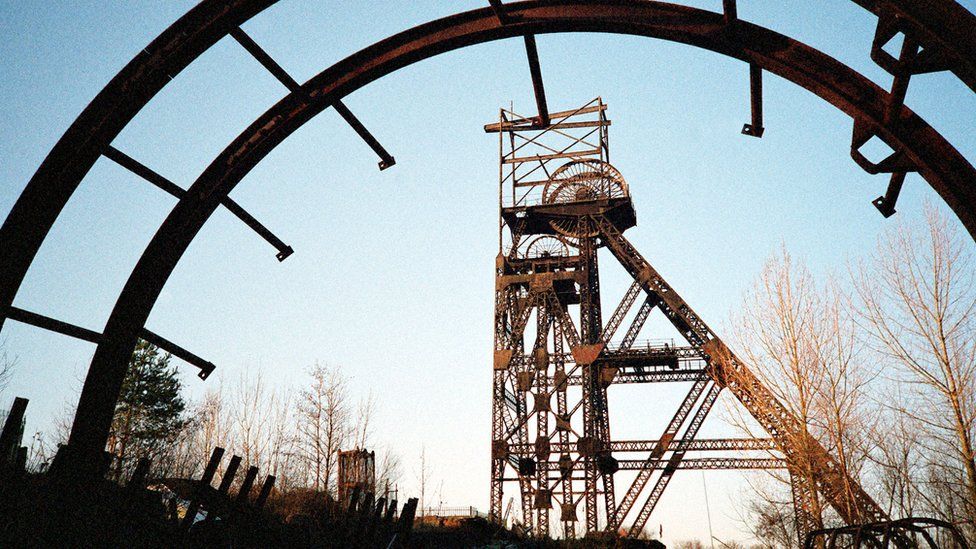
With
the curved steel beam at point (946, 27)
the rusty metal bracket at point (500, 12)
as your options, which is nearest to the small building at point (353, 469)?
the rusty metal bracket at point (500, 12)

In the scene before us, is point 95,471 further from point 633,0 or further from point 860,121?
point 860,121

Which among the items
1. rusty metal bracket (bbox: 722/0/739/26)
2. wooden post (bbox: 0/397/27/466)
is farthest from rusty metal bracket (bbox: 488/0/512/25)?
wooden post (bbox: 0/397/27/466)

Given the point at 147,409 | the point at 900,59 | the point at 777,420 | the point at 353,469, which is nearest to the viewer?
the point at 900,59

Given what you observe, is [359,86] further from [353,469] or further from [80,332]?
[353,469]

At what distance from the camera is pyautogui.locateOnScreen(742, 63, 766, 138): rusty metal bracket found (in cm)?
477

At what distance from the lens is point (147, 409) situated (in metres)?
38.8

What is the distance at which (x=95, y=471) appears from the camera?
18.1ft

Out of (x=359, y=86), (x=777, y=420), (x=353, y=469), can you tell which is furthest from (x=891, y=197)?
(x=353, y=469)

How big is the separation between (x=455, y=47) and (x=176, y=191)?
2845mm

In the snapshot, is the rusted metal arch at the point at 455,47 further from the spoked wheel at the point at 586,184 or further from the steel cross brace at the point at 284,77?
the spoked wheel at the point at 586,184

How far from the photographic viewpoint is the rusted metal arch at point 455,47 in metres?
4.15

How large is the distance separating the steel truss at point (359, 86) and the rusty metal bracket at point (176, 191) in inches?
0.5

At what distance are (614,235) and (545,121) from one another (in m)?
25.0

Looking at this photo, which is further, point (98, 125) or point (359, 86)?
point (359, 86)
